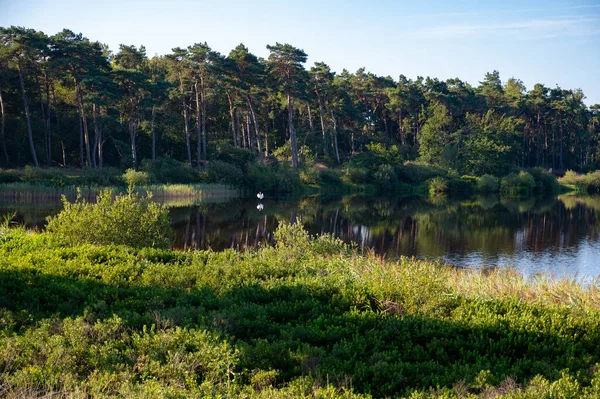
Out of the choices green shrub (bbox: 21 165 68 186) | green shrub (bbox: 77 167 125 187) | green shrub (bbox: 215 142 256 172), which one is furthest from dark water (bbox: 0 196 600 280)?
green shrub (bbox: 215 142 256 172)

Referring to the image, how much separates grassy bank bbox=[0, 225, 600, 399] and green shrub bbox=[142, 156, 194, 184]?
3960 cm

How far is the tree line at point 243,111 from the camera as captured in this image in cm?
4875

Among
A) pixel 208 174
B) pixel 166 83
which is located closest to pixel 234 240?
pixel 208 174

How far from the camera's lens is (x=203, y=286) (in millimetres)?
8805

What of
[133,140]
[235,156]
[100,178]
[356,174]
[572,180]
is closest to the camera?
[100,178]

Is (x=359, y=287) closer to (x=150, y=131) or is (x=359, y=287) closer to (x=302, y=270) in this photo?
(x=302, y=270)

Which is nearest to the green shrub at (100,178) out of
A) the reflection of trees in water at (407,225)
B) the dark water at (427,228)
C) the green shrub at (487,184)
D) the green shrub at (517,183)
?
the dark water at (427,228)

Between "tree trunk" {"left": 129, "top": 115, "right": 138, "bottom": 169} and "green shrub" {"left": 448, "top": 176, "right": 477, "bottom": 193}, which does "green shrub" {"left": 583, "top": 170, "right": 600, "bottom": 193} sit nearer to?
"green shrub" {"left": 448, "top": 176, "right": 477, "bottom": 193}

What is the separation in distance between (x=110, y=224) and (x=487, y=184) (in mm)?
60101

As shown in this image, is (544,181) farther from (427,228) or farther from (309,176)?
(427,228)

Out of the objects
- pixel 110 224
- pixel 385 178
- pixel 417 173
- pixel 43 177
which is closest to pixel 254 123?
pixel 385 178

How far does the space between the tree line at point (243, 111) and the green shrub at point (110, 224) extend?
34.4 meters

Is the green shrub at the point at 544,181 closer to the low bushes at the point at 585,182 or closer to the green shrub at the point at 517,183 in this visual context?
the low bushes at the point at 585,182

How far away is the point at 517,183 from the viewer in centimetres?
6731
